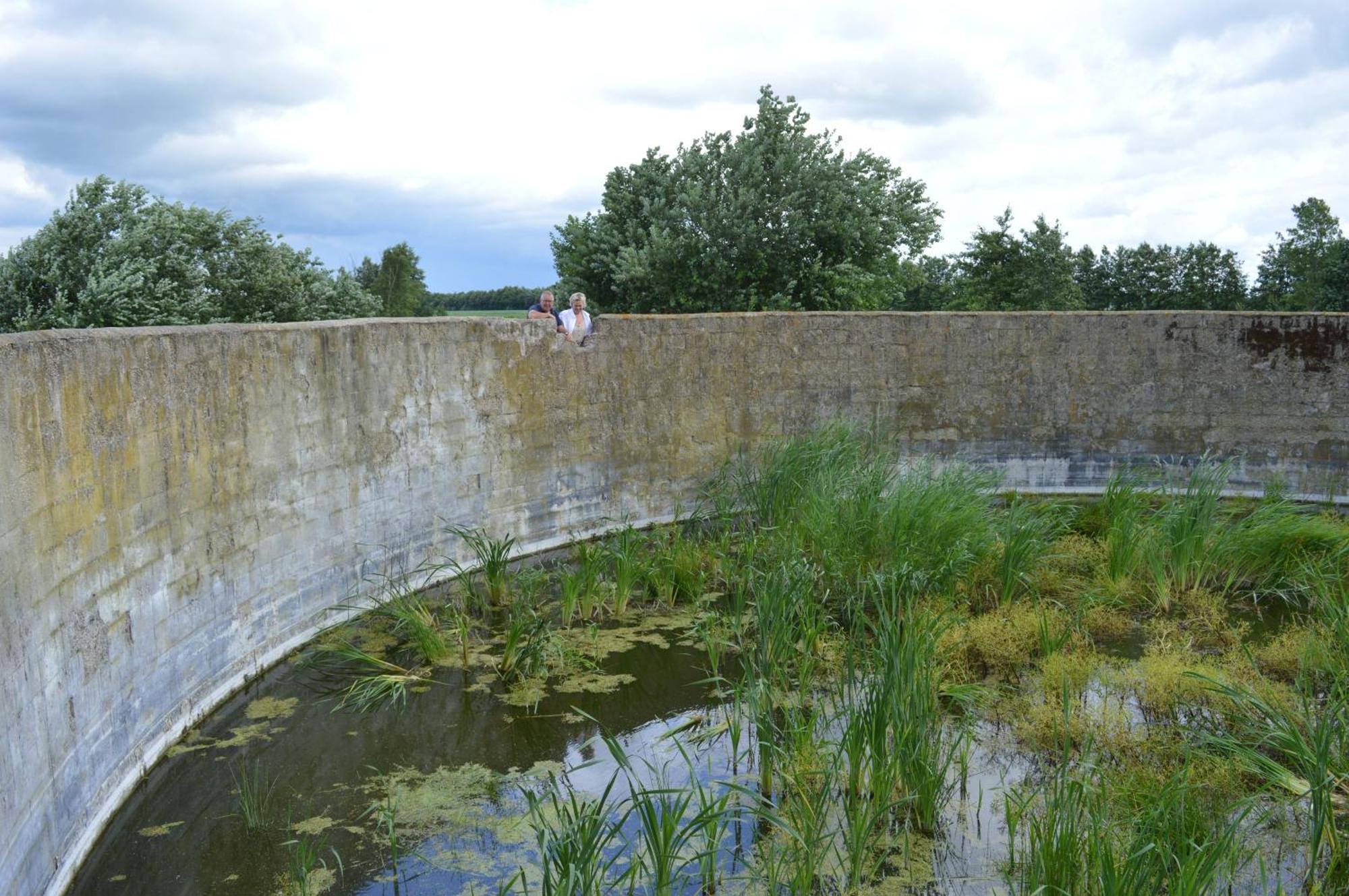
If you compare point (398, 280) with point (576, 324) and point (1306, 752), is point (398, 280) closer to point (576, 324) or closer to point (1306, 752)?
point (576, 324)

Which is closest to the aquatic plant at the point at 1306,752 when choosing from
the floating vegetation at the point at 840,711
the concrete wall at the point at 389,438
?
the floating vegetation at the point at 840,711

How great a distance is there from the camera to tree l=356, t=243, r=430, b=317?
30.4m

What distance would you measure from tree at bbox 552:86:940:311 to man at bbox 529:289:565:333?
8.27 metres

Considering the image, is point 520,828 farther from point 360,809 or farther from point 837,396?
point 837,396


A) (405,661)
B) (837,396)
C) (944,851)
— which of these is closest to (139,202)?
(837,396)

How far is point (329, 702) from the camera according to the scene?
5340 mm

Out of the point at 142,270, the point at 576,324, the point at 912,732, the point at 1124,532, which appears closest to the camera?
the point at 912,732

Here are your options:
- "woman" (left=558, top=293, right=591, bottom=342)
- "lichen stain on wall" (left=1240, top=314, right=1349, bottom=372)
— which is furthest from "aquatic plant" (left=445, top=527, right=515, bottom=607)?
"lichen stain on wall" (left=1240, top=314, right=1349, bottom=372)

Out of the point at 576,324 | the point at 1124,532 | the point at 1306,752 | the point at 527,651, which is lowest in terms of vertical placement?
the point at 527,651

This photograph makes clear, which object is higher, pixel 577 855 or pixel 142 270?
pixel 142 270

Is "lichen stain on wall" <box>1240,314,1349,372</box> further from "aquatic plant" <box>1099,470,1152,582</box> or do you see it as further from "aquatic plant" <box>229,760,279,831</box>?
"aquatic plant" <box>229,760,279,831</box>

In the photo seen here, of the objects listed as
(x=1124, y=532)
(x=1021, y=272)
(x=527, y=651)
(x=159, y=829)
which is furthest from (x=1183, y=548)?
(x=1021, y=272)

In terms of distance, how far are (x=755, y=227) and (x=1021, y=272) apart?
1570 centimetres

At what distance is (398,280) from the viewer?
31.2 m
